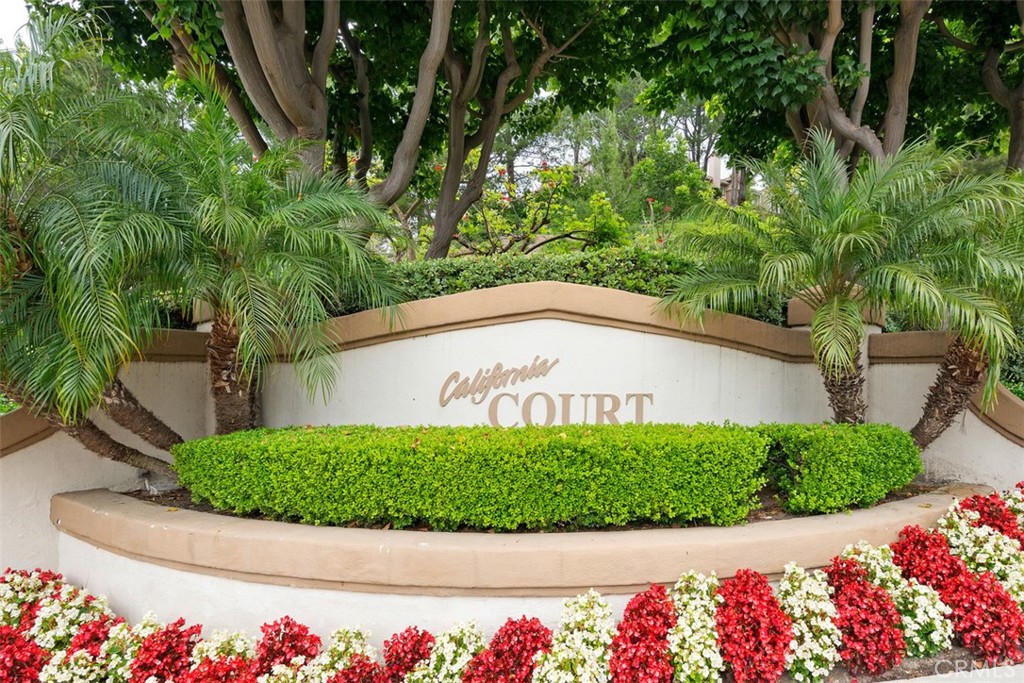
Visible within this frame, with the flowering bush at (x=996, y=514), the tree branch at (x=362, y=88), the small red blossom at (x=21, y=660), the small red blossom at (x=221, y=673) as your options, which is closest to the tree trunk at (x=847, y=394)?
the flowering bush at (x=996, y=514)

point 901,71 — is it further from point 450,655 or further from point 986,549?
point 450,655

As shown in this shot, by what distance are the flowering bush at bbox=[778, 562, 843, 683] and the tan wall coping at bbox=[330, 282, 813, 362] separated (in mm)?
2375

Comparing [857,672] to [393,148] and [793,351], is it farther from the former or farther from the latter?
[393,148]

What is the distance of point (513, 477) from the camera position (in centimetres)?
Answer: 440

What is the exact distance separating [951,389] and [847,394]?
2.99 ft

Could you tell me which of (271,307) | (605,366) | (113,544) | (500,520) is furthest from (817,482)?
→ (113,544)

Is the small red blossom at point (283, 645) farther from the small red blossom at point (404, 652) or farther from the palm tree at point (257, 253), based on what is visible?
the palm tree at point (257, 253)

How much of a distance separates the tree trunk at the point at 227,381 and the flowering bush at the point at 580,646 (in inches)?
131

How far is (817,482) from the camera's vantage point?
4918 mm

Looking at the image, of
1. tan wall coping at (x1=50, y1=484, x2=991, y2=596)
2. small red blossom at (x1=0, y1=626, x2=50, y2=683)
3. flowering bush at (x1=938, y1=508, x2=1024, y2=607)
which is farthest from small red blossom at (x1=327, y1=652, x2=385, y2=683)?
flowering bush at (x1=938, y1=508, x2=1024, y2=607)

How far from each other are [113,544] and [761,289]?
5506mm

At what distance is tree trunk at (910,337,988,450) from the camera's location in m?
5.50

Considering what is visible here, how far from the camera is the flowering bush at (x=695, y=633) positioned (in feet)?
12.1

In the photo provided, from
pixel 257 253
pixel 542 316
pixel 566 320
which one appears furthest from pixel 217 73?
pixel 566 320
